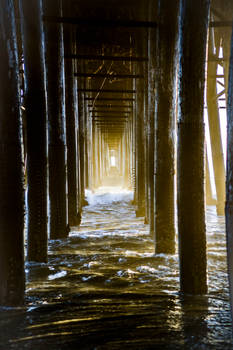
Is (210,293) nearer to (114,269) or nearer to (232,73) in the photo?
(114,269)

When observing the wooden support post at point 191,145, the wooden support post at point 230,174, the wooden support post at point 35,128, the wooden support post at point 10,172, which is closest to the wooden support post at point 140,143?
the wooden support post at point 35,128

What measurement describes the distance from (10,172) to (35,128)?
5.38 feet

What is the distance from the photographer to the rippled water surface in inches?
85.4

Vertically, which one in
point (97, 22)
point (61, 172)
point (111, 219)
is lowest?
point (111, 219)

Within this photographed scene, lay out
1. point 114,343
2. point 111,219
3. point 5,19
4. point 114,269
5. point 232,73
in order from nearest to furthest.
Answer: point 232,73
point 114,343
point 5,19
point 114,269
point 111,219

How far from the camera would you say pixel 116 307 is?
8.84 ft

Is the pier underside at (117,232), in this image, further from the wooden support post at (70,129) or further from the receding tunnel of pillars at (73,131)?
the wooden support post at (70,129)

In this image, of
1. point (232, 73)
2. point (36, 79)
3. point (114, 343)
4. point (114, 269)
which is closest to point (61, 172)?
point (36, 79)

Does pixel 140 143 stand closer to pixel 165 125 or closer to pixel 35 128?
pixel 165 125

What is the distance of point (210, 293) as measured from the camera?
3.00m

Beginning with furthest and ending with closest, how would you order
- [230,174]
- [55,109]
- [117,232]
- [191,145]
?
[117,232] < [55,109] < [191,145] < [230,174]

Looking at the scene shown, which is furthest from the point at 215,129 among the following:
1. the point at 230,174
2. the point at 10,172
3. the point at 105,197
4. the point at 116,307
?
the point at 105,197

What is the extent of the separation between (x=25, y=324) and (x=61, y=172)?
324 cm

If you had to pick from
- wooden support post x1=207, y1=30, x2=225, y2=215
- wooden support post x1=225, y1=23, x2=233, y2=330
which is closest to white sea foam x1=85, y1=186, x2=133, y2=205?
wooden support post x1=207, y1=30, x2=225, y2=215
